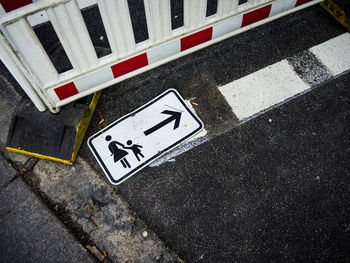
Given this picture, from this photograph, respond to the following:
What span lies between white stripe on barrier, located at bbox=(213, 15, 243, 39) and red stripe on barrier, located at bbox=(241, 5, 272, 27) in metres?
0.06

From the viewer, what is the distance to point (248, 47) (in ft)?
11.1

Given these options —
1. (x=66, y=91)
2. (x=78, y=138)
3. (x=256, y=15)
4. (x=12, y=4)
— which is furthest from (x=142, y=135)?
(x=256, y=15)

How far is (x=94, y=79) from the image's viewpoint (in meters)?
2.65

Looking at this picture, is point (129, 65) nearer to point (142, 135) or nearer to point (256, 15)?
point (142, 135)

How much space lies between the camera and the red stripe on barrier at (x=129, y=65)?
2660mm

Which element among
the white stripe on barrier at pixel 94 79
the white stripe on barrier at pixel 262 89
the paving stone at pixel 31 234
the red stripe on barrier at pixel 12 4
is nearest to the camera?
the red stripe on barrier at pixel 12 4

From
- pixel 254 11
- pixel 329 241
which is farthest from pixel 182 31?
pixel 329 241

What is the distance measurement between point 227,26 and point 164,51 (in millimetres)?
691

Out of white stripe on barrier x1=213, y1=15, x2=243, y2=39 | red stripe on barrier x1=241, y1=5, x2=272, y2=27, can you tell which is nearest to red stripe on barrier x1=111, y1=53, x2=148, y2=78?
white stripe on barrier x1=213, y1=15, x2=243, y2=39

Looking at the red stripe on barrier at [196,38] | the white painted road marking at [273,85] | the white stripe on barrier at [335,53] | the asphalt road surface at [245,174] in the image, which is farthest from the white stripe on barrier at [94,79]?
the white stripe on barrier at [335,53]

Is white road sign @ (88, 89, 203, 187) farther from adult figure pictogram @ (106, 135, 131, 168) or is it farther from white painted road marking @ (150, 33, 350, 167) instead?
white painted road marking @ (150, 33, 350, 167)

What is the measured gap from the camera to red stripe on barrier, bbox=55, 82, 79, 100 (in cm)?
253

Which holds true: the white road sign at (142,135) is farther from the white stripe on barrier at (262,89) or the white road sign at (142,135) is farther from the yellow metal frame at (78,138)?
the white stripe on barrier at (262,89)

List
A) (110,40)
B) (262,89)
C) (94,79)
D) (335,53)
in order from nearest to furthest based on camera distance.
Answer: (110,40), (94,79), (262,89), (335,53)
